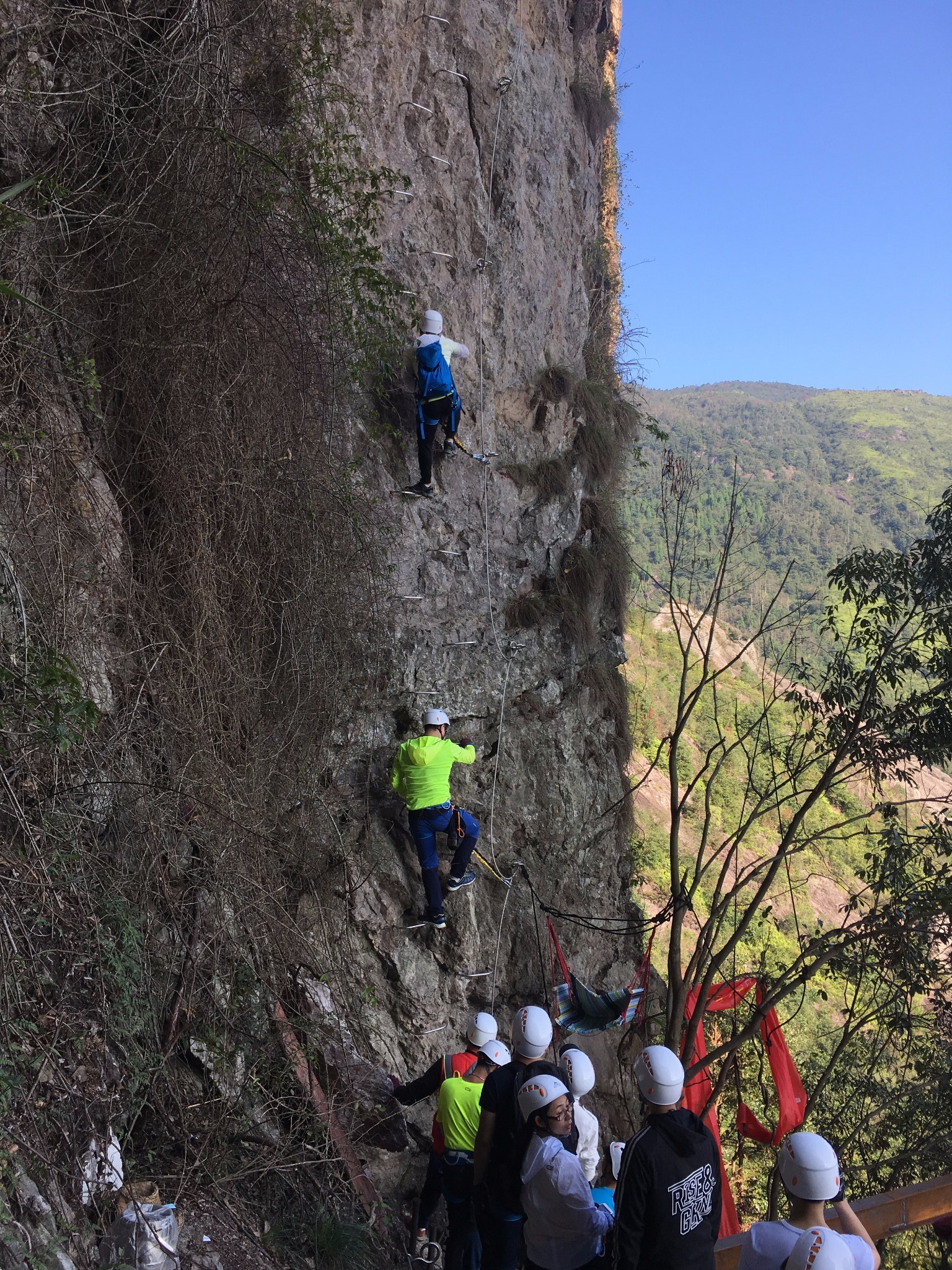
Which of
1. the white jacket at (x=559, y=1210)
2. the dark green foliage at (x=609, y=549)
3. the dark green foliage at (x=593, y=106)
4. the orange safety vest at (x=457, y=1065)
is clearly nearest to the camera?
the white jacket at (x=559, y=1210)

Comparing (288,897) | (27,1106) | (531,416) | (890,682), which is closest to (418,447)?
(531,416)

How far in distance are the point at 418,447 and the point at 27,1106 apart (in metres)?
5.45

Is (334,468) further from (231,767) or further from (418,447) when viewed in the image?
(231,767)

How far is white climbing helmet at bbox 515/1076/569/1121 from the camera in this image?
2.95m

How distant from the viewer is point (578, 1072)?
11.4 feet

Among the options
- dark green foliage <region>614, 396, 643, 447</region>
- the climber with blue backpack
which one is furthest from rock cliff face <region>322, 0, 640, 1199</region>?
dark green foliage <region>614, 396, 643, 447</region>

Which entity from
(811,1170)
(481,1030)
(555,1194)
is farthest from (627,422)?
(811,1170)

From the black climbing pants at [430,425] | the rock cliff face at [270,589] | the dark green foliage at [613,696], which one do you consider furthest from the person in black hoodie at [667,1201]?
the dark green foliage at [613,696]

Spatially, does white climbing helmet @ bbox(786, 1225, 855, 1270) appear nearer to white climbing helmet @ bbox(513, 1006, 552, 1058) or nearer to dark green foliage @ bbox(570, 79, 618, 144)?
white climbing helmet @ bbox(513, 1006, 552, 1058)

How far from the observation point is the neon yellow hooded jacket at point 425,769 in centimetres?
623

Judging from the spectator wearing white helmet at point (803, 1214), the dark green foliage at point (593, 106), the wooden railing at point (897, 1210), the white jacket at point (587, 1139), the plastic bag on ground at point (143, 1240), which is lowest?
the plastic bag on ground at point (143, 1240)

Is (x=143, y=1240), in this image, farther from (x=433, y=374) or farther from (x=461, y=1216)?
(x=433, y=374)

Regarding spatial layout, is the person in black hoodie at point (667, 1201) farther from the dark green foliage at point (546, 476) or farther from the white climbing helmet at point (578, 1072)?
the dark green foliage at point (546, 476)

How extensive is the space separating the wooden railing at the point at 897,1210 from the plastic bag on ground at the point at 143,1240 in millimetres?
1978
